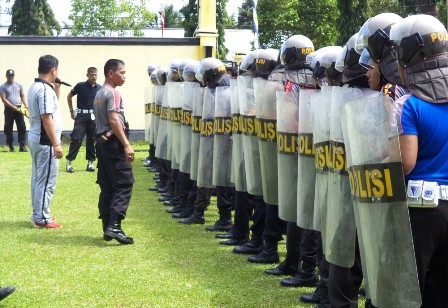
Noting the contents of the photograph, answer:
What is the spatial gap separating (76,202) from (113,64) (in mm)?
4516

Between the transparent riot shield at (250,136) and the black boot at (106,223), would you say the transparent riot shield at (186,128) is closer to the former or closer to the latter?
the black boot at (106,223)

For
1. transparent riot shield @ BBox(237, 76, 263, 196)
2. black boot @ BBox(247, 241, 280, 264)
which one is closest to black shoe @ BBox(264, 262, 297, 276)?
black boot @ BBox(247, 241, 280, 264)

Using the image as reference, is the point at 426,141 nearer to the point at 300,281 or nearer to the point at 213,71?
the point at 300,281

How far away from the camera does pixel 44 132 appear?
438 inches

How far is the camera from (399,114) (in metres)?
4.94

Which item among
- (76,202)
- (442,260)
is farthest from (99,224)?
(442,260)

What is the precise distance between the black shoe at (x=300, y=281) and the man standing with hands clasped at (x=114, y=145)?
107 inches

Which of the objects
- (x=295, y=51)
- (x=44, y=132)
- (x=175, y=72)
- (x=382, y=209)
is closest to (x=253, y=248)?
(x=295, y=51)

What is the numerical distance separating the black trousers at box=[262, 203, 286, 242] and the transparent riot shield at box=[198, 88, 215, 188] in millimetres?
2426

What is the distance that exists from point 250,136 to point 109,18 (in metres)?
72.4

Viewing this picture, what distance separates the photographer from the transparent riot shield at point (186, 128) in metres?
12.4

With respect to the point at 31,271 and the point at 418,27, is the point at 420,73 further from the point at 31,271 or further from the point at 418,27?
the point at 31,271

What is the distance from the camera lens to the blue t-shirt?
491 cm

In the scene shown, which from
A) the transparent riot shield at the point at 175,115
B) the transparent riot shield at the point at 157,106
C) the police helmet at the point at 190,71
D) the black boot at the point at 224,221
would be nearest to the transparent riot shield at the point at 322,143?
the black boot at the point at 224,221
